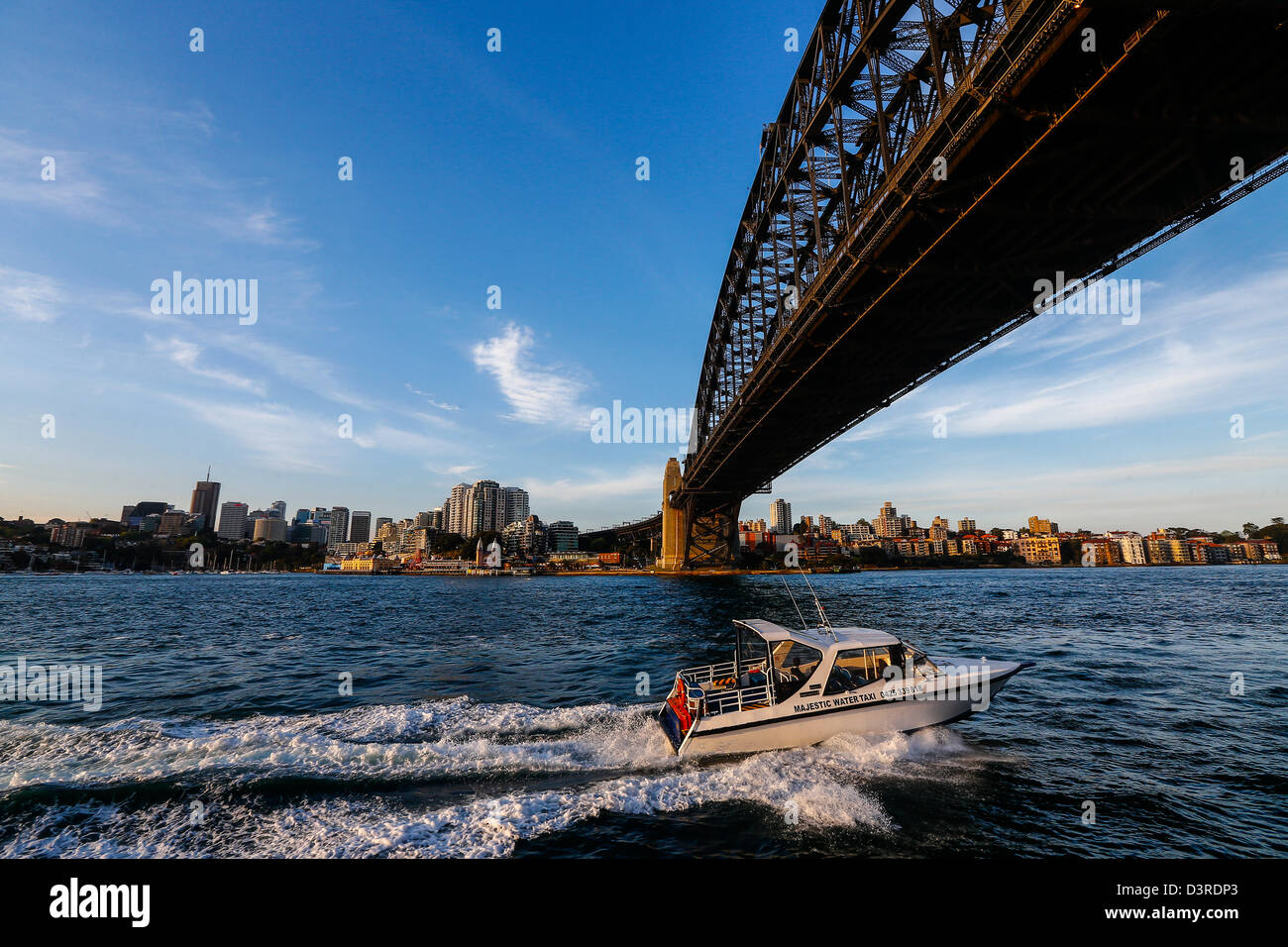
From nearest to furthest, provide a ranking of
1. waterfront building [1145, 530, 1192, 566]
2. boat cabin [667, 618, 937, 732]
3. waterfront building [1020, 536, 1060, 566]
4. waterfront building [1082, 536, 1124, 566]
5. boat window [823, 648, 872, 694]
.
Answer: boat cabin [667, 618, 937, 732]
boat window [823, 648, 872, 694]
waterfront building [1082, 536, 1124, 566]
waterfront building [1020, 536, 1060, 566]
waterfront building [1145, 530, 1192, 566]

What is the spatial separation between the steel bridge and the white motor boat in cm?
1425

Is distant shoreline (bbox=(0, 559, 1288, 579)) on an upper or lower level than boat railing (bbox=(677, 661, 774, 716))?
lower

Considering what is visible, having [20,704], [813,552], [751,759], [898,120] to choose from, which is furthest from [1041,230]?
[813,552]

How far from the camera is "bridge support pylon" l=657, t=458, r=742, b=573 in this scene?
9856cm

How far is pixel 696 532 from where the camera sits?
344 feet

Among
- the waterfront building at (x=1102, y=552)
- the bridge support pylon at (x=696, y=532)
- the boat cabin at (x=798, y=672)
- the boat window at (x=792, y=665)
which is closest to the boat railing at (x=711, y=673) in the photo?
the boat cabin at (x=798, y=672)

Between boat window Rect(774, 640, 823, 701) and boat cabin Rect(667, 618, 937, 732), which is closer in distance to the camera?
boat cabin Rect(667, 618, 937, 732)

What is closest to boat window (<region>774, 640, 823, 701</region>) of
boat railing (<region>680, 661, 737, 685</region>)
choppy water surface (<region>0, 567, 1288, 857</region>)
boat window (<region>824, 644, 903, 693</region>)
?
boat window (<region>824, 644, 903, 693</region>)

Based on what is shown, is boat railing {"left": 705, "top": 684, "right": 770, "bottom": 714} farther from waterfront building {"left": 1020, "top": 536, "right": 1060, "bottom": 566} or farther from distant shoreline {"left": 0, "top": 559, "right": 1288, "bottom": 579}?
waterfront building {"left": 1020, "top": 536, "right": 1060, "bottom": 566}

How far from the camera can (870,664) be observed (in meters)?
11.3

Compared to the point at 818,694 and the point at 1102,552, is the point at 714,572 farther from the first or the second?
the point at 1102,552

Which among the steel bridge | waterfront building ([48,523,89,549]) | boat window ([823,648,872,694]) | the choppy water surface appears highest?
the steel bridge

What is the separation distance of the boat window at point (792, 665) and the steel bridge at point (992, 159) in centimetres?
1471
